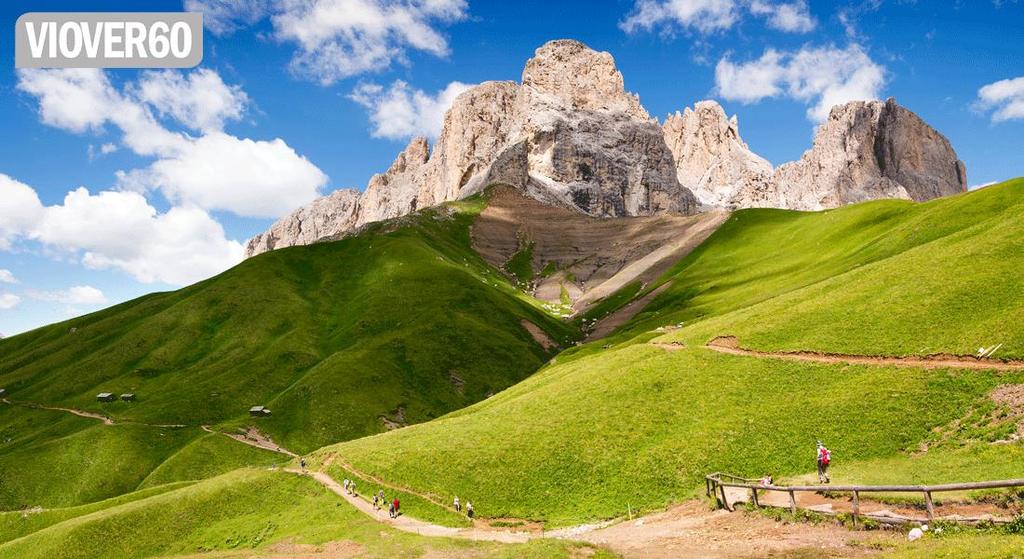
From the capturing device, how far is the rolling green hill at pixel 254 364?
94.9 m

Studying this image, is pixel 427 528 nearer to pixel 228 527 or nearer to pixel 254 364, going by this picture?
pixel 228 527

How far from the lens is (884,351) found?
49.7m

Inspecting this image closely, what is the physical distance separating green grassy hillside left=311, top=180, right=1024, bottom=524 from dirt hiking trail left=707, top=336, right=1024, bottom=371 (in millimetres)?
892

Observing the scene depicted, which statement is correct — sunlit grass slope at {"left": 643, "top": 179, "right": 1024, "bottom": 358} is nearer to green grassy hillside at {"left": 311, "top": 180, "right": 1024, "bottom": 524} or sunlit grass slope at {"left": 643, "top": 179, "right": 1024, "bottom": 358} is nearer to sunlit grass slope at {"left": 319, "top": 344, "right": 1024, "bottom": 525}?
green grassy hillside at {"left": 311, "top": 180, "right": 1024, "bottom": 524}

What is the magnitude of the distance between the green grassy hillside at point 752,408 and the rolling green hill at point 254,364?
38.7m

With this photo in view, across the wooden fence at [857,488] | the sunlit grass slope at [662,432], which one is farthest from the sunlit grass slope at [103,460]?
the wooden fence at [857,488]

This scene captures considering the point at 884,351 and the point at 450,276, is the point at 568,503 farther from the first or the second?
the point at 450,276

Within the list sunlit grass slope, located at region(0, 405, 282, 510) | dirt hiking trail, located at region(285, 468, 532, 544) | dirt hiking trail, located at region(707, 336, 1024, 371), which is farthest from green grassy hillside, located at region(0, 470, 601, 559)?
dirt hiking trail, located at region(707, 336, 1024, 371)

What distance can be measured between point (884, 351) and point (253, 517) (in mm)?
58238

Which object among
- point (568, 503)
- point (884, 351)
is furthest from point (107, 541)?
point (884, 351)

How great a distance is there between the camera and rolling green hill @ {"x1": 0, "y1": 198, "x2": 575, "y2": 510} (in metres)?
94.9

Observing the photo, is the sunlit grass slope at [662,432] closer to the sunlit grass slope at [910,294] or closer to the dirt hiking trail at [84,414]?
the sunlit grass slope at [910,294]

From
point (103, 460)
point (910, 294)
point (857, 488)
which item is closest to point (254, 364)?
point (103, 460)

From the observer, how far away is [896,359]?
158ft
